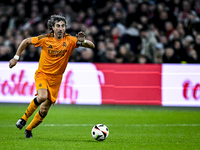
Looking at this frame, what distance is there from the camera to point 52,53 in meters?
6.65

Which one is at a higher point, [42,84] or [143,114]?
[42,84]

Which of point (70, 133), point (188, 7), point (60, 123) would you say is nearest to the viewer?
point (70, 133)

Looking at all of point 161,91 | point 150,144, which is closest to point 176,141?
point 150,144

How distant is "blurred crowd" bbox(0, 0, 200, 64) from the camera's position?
13391 millimetres

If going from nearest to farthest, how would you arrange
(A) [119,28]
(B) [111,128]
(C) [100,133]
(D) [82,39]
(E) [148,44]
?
1. (C) [100,133]
2. (D) [82,39]
3. (B) [111,128]
4. (E) [148,44]
5. (A) [119,28]

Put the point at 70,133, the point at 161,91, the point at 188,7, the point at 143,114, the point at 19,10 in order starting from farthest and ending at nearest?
the point at 19,10, the point at 188,7, the point at 161,91, the point at 143,114, the point at 70,133

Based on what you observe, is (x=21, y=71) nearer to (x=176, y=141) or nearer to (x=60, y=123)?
(x=60, y=123)

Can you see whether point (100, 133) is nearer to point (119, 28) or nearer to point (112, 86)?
point (112, 86)

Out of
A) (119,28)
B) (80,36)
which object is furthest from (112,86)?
(80,36)

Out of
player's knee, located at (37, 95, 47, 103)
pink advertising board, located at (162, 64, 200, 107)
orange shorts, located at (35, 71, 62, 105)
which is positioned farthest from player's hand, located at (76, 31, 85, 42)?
pink advertising board, located at (162, 64, 200, 107)

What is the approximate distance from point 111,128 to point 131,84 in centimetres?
429

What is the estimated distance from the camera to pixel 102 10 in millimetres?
15320

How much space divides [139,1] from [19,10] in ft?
15.3

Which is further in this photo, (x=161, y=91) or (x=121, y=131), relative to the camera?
(x=161, y=91)
